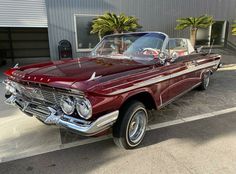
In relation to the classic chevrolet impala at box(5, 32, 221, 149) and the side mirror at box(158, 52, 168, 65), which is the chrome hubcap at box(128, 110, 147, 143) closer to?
the classic chevrolet impala at box(5, 32, 221, 149)

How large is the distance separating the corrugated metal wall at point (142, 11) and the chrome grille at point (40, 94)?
711 cm

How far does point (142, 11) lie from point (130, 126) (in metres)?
9.43

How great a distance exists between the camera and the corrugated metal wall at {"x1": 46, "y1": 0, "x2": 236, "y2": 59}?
9.59 metres

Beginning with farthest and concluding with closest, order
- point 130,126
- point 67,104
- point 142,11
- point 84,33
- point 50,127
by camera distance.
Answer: point 142,11, point 84,33, point 50,127, point 130,126, point 67,104

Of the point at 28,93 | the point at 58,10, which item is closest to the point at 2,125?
the point at 28,93

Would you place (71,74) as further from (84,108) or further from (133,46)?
(133,46)

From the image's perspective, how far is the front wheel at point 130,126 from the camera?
2.73 m

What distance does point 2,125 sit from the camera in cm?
383

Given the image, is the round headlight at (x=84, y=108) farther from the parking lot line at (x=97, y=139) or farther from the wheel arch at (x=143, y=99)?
the parking lot line at (x=97, y=139)

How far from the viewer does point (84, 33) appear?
1041 centimetres

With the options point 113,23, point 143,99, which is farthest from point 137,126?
point 113,23

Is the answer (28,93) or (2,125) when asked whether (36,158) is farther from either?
(2,125)

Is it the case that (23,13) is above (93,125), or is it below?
above

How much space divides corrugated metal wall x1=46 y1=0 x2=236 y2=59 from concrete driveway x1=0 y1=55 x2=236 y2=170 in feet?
17.3
